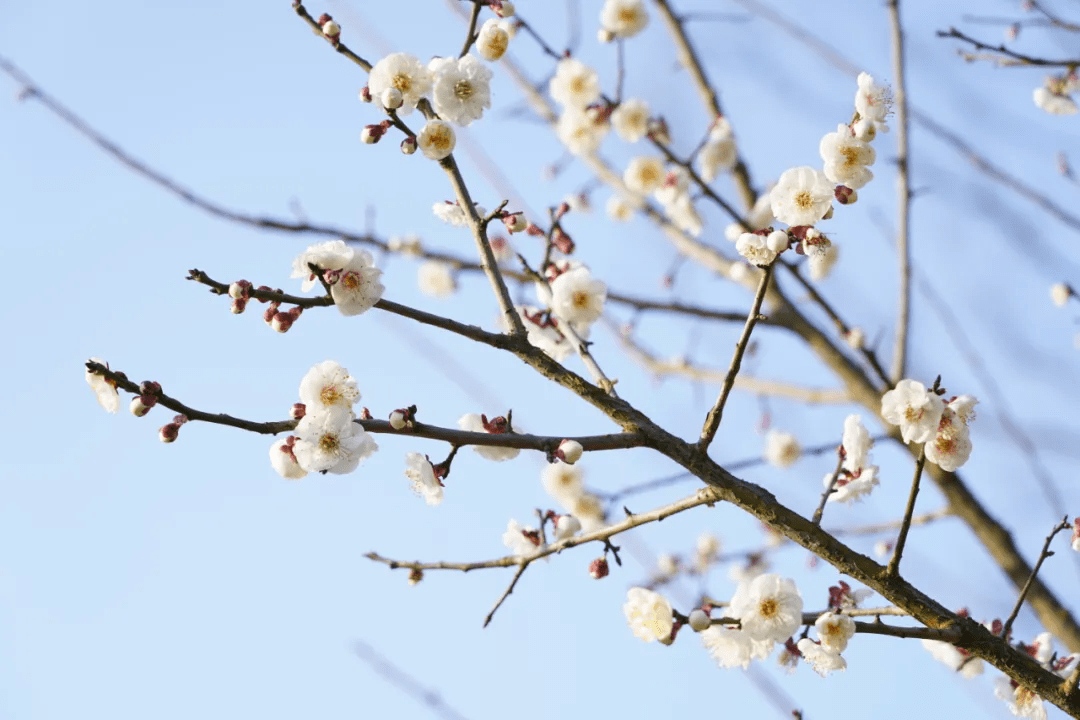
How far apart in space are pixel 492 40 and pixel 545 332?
822 millimetres

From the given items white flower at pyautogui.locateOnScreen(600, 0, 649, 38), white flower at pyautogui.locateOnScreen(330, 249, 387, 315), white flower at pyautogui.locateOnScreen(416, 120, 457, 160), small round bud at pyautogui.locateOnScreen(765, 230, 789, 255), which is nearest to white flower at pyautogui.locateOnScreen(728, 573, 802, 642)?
Answer: small round bud at pyautogui.locateOnScreen(765, 230, 789, 255)

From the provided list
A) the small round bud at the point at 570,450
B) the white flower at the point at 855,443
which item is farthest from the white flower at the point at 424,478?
the white flower at the point at 855,443

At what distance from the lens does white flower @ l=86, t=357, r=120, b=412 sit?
1.54 meters

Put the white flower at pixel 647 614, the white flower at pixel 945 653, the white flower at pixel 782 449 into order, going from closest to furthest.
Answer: the white flower at pixel 647 614 → the white flower at pixel 945 653 → the white flower at pixel 782 449

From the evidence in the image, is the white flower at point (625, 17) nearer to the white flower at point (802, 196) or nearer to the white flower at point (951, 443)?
the white flower at point (802, 196)

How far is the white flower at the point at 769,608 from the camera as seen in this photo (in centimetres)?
179

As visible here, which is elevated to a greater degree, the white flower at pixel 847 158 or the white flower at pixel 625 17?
the white flower at pixel 625 17

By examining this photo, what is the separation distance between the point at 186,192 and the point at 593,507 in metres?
2.23

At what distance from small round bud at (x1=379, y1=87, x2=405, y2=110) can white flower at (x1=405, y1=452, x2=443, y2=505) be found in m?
0.74

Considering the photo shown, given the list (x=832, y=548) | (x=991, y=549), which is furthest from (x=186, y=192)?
(x=991, y=549)

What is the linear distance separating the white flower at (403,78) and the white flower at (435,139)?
0.36ft

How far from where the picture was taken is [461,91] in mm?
2000

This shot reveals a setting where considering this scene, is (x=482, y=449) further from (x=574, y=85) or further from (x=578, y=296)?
(x=574, y=85)

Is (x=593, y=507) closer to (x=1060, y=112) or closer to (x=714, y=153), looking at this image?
(x=714, y=153)
